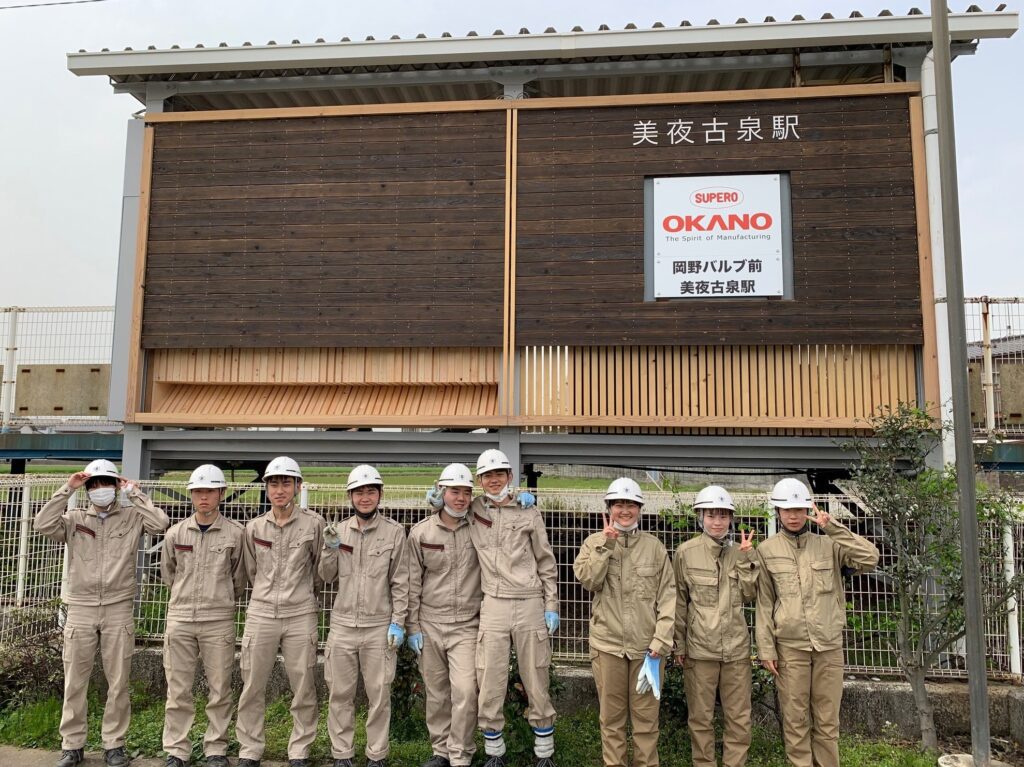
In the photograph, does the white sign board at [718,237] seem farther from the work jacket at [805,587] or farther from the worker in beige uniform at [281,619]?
the worker in beige uniform at [281,619]

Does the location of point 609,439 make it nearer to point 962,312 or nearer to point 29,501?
point 962,312

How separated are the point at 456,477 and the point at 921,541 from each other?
3587 millimetres

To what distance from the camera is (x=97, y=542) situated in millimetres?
5473

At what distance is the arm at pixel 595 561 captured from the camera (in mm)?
4848

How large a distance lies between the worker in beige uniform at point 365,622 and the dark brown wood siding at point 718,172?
3.63 meters

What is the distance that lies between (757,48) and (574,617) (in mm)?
6527

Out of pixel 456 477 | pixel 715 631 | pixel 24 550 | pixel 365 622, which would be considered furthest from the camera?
pixel 24 550

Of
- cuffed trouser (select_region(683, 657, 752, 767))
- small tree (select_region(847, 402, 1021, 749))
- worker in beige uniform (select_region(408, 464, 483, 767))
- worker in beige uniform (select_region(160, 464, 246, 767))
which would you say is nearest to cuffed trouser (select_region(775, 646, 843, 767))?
cuffed trouser (select_region(683, 657, 752, 767))

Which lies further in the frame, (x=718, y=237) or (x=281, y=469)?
(x=718, y=237)

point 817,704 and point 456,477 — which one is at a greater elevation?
point 456,477

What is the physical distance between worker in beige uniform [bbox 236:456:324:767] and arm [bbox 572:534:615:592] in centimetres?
201

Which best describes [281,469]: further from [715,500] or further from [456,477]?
[715,500]

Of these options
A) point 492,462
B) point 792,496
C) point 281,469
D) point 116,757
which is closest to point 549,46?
point 492,462

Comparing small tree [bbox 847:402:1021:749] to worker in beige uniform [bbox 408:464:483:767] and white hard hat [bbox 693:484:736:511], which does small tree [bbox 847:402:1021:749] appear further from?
worker in beige uniform [bbox 408:464:483:767]
